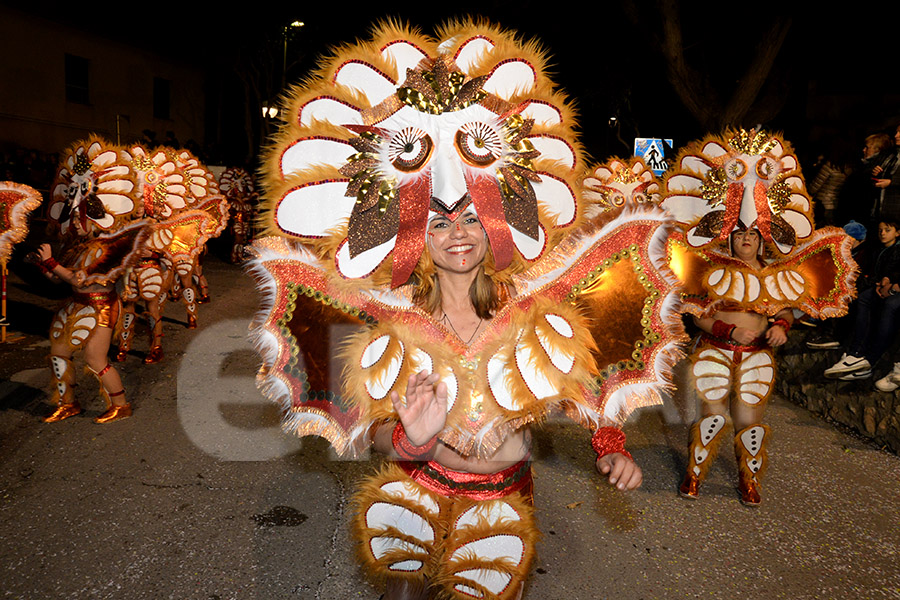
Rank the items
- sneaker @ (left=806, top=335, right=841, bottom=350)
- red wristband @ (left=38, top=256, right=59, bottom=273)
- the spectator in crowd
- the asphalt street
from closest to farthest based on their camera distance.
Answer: the asphalt street → red wristband @ (left=38, top=256, right=59, bottom=273) → the spectator in crowd → sneaker @ (left=806, top=335, right=841, bottom=350)

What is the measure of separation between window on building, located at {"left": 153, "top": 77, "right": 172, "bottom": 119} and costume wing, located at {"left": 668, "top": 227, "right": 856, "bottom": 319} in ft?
91.9

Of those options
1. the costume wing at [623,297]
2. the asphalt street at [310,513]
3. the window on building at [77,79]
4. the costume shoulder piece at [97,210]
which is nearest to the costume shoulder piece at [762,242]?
the asphalt street at [310,513]

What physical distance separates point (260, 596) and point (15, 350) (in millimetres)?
5601

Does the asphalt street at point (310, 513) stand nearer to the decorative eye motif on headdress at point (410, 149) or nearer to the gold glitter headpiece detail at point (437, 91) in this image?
the decorative eye motif on headdress at point (410, 149)

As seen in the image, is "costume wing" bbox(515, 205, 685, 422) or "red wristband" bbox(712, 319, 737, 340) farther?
"red wristband" bbox(712, 319, 737, 340)

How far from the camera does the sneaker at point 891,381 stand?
17.4ft

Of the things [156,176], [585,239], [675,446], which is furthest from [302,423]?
[156,176]

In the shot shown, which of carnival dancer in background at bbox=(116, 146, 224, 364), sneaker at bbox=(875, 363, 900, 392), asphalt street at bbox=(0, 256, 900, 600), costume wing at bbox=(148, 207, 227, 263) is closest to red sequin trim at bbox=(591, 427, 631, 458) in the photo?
asphalt street at bbox=(0, 256, 900, 600)

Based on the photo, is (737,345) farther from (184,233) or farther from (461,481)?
(184,233)

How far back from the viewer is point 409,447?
181cm

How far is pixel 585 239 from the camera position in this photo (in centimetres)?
191

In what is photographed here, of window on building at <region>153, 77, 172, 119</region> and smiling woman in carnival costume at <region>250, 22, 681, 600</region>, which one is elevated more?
window on building at <region>153, 77, 172, 119</region>

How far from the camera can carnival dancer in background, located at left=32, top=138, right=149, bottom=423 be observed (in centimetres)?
475

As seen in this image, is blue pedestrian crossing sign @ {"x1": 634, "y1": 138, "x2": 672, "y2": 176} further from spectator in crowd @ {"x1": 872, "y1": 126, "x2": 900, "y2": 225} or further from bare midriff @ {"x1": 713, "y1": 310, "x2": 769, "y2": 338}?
bare midriff @ {"x1": 713, "y1": 310, "x2": 769, "y2": 338}
